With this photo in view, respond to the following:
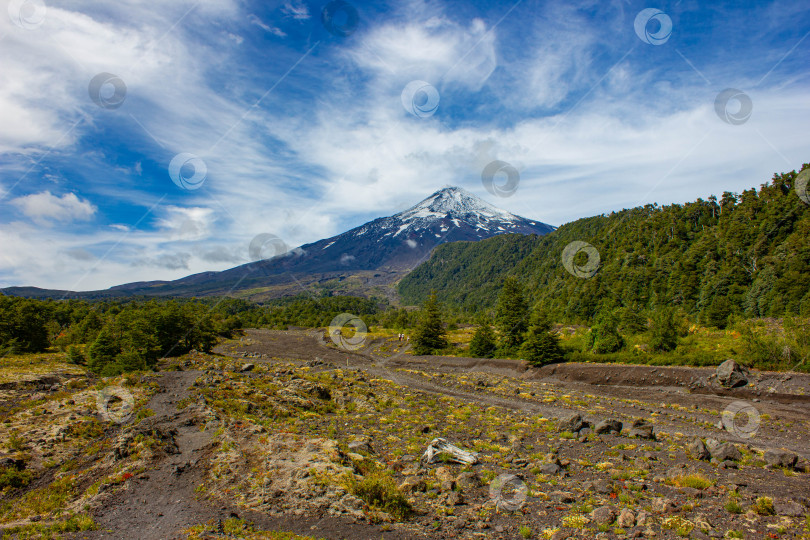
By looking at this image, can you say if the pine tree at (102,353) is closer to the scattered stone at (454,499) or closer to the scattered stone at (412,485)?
the scattered stone at (412,485)

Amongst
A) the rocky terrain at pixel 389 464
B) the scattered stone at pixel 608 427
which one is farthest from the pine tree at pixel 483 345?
the scattered stone at pixel 608 427

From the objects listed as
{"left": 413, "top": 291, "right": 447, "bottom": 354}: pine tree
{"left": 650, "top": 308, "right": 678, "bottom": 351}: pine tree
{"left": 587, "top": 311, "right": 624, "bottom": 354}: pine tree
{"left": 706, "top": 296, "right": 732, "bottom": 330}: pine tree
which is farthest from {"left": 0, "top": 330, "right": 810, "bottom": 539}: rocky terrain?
{"left": 706, "top": 296, "right": 732, "bottom": 330}: pine tree

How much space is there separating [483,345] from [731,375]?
1195 inches

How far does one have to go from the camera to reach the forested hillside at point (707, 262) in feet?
203

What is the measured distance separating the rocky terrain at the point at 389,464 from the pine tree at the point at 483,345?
2644 centimetres

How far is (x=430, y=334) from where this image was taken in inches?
2527

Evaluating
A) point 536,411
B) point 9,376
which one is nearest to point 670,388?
point 536,411

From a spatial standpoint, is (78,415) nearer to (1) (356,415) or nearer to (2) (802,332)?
(1) (356,415)

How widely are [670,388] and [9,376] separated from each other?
59670 mm

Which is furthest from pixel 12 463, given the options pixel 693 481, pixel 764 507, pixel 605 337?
pixel 605 337

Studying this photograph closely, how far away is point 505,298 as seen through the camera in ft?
190

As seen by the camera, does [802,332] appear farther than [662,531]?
Yes

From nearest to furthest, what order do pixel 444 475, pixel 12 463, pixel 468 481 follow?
1. pixel 468 481
2. pixel 444 475
3. pixel 12 463

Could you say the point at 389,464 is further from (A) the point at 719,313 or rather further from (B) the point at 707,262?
(B) the point at 707,262
